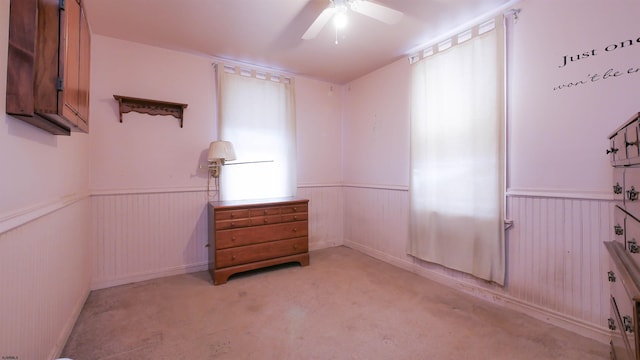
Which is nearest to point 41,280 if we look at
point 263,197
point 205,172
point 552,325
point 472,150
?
point 205,172

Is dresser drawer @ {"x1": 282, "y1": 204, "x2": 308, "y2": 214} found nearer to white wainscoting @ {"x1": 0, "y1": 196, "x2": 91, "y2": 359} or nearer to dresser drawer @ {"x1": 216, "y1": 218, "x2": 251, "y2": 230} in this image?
dresser drawer @ {"x1": 216, "y1": 218, "x2": 251, "y2": 230}

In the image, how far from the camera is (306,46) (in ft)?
9.45

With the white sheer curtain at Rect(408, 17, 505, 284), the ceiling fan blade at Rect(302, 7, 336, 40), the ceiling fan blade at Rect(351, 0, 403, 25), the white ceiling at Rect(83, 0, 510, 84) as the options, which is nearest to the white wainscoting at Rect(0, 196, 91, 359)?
the white ceiling at Rect(83, 0, 510, 84)

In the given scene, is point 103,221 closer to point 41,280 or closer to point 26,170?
point 41,280

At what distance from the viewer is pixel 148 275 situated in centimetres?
284

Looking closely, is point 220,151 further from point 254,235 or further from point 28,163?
point 28,163

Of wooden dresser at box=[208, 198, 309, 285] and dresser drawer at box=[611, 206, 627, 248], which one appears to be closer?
dresser drawer at box=[611, 206, 627, 248]

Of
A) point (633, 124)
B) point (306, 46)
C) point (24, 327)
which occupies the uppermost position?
point (306, 46)

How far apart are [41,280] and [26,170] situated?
0.60 m

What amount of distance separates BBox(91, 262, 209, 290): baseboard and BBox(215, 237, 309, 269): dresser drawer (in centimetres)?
60

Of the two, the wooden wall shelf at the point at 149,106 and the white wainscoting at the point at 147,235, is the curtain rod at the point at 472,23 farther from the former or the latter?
the white wainscoting at the point at 147,235

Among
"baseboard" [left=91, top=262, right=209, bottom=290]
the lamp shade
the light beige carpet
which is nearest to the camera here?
the light beige carpet

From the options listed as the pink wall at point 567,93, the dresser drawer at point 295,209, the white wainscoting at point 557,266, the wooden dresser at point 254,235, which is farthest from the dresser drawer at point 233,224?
the pink wall at point 567,93

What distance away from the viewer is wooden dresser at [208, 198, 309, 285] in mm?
2727
